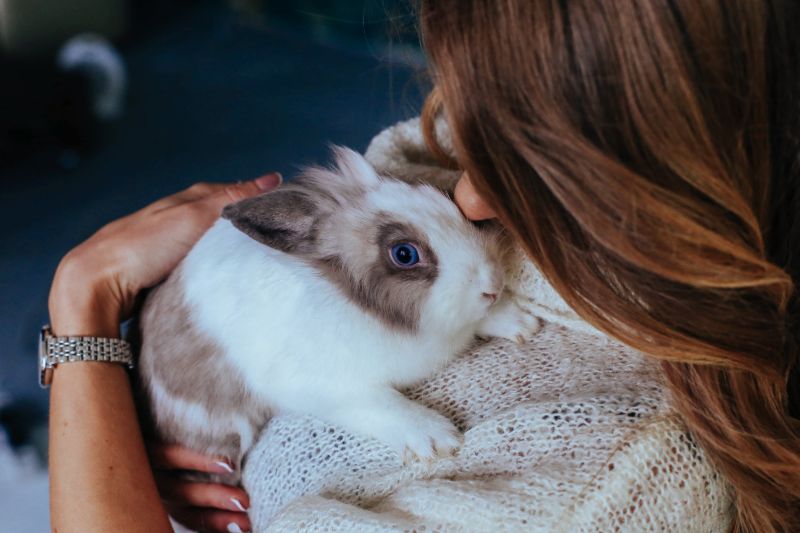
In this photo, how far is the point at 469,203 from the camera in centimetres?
96

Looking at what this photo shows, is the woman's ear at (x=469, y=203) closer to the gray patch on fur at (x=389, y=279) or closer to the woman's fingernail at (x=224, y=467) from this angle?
the gray patch on fur at (x=389, y=279)

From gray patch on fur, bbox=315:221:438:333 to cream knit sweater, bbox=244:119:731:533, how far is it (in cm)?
10

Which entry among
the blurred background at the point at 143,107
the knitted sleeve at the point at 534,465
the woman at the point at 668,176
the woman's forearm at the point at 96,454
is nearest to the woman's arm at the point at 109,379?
the woman's forearm at the point at 96,454

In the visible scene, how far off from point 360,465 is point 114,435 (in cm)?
40

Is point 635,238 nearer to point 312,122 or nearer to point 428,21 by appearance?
point 428,21

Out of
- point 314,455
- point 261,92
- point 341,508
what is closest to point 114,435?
point 314,455

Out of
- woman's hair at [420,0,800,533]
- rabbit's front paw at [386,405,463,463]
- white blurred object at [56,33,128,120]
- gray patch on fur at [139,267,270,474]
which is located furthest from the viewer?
white blurred object at [56,33,128,120]

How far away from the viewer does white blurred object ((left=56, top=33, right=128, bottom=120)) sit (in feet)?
8.55

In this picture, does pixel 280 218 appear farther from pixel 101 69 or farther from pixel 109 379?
pixel 101 69

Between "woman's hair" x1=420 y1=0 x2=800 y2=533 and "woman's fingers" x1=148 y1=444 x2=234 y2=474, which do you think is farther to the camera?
"woman's fingers" x1=148 y1=444 x2=234 y2=474

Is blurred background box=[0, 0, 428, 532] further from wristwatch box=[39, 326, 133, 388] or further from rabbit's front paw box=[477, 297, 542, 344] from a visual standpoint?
rabbit's front paw box=[477, 297, 542, 344]

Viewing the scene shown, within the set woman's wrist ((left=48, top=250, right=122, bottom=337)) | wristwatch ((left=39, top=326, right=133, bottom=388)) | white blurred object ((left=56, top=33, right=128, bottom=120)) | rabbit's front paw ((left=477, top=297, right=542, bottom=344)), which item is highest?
white blurred object ((left=56, top=33, right=128, bottom=120))

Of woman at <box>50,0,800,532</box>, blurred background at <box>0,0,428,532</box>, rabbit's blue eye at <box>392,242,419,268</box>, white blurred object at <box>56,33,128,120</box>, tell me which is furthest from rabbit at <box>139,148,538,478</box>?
white blurred object at <box>56,33,128,120</box>

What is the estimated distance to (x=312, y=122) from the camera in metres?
2.79
